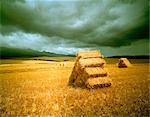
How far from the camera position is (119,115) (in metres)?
5.09

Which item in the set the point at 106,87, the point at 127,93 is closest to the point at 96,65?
the point at 106,87

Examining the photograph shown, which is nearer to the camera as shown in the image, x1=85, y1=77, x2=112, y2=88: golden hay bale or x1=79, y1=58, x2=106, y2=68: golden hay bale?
x1=85, y1=77, x2=112, y2=88: golden hay bale

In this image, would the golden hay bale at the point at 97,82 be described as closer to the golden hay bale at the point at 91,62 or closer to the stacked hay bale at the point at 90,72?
the stacked hay bale at the point at 90,72

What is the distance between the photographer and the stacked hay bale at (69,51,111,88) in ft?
29.1

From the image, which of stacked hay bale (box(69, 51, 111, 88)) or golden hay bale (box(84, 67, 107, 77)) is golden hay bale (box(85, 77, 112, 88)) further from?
golden hay bale (box(84, 67, 107, 77))

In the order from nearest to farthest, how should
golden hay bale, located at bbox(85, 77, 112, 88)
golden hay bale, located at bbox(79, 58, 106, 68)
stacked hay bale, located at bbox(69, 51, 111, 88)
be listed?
golden hay bale, located at bbox(85, 77, 112, 88), stacked hay bale, located at bbox(69, 51, 111, 88), golden hay bale, located at bbox(79, 58, 106, 68)

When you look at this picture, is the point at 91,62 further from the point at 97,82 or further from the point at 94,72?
the point at 97,82

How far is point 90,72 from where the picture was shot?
29.6 feet

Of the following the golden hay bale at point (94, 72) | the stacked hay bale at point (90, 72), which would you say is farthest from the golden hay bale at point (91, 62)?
the golden hay bale at point (94, 72)

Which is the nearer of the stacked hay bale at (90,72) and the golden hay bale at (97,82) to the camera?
the golden hay bale at (97,82)

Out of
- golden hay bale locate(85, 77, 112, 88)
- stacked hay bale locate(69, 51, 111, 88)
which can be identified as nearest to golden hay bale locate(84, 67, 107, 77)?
stacked hay bale locate(69, 51, 111, 88)

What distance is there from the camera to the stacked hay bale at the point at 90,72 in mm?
8867

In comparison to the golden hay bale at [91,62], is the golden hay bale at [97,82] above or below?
below

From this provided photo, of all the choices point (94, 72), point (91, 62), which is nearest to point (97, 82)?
point (94, 72)
